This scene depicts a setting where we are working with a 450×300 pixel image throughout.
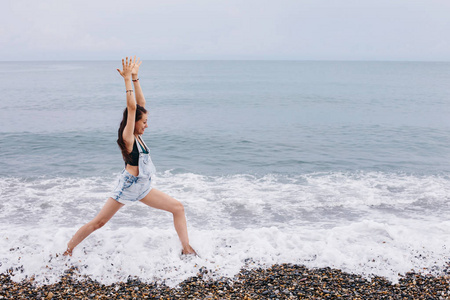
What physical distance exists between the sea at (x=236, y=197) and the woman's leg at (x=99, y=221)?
0.67 ft

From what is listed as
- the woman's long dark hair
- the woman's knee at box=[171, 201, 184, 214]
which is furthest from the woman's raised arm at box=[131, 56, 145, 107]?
the woman's knee at box=[171, 201, 184, 214]

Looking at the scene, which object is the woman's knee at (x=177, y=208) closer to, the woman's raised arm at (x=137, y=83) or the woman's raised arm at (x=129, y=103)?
the woman's raised arm at (x=129, y=103)

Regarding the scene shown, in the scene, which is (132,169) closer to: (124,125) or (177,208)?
(124,125)

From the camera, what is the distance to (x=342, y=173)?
515 inches

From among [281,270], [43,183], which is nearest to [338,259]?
[281,270]

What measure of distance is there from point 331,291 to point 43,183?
9.34 m

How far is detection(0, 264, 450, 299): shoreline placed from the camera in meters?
5.03

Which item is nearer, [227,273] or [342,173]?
[227,273]

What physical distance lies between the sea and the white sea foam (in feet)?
0.09

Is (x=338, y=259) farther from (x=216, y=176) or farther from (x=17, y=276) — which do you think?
(x=216, y=176)

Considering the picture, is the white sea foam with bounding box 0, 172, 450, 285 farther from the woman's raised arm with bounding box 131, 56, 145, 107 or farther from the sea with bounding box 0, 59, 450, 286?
the woman's raised arm with bounding box 131, 56, 145, 107

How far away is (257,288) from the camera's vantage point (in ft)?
17.1

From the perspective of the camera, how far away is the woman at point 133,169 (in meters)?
5.06

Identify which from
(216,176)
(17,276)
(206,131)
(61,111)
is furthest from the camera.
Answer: (61,111)
